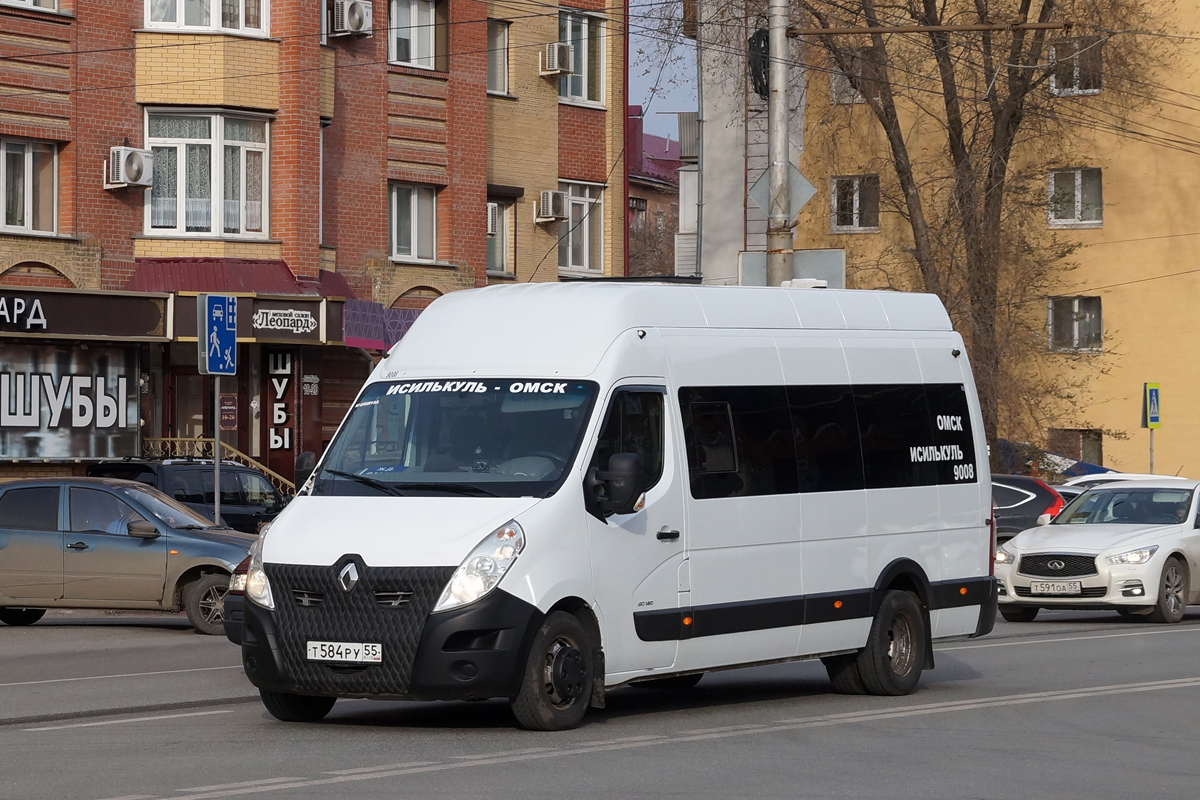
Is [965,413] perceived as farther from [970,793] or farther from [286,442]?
[286,442]

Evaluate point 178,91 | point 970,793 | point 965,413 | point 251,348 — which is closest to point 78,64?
point 178,91

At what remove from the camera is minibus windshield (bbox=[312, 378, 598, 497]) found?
10.2m

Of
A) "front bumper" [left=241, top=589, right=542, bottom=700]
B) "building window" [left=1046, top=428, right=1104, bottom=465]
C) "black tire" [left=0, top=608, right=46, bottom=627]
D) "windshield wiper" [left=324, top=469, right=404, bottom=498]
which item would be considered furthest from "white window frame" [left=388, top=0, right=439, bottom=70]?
"front bumper" [left=241, top=589, right=542, bottom=700]

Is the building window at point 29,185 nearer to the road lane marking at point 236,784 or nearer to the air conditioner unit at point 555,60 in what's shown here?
the air conditioner unit at point 555,60

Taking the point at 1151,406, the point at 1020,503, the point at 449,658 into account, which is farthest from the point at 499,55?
the point at 449,658

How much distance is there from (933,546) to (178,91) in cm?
1980

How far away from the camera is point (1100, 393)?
4528 cm

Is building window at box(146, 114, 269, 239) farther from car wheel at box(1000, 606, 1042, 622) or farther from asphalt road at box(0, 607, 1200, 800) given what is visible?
asphalt road at box(0, 607, 1200, 800)

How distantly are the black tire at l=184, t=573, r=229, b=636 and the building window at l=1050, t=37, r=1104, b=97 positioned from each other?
2194 centimetres

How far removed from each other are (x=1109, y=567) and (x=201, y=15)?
692 inches

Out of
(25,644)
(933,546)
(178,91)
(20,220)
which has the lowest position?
(25,644)

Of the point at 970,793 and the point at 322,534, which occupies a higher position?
the point at 322,534

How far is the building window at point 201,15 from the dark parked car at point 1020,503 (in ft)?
45.5

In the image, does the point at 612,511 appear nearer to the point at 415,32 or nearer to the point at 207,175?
the point at 207,175
